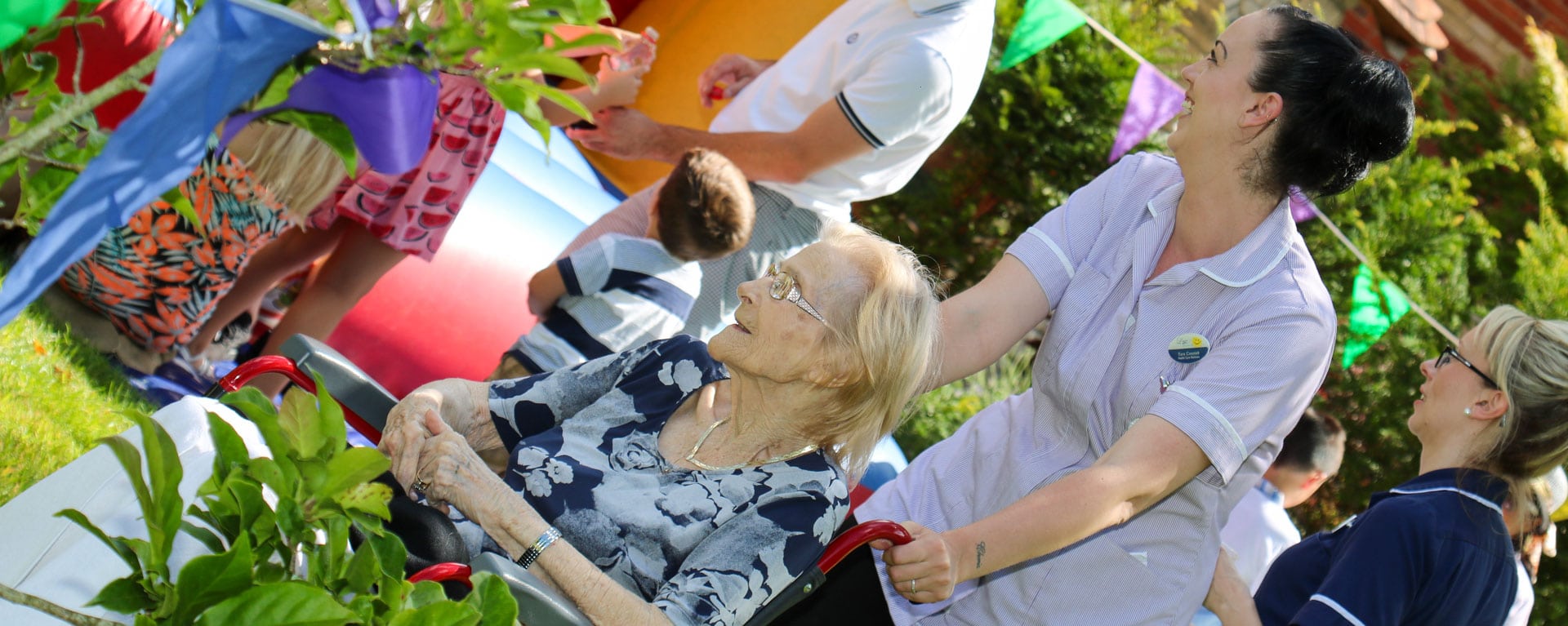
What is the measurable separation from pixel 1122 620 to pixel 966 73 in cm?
150

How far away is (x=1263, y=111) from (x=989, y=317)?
1.92 feet

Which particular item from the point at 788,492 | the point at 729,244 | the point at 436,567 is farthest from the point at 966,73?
the point at 436,567

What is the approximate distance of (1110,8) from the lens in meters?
6.28

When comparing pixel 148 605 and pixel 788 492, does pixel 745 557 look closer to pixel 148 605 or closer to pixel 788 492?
pixel 788 492

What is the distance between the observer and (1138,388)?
2.22 meters

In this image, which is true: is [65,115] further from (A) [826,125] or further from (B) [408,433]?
(A) [826,125]

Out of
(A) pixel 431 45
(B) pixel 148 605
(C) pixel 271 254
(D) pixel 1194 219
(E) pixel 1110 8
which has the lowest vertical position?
(E) pixel 1110 8

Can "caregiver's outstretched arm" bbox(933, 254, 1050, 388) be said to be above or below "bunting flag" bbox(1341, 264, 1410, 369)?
above

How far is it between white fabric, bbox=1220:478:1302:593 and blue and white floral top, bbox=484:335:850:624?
204 cm

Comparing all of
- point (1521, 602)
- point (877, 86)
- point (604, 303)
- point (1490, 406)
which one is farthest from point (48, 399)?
point (1521, 602)

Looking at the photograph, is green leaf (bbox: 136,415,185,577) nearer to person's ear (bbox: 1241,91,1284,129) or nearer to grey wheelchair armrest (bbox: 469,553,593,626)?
grey wheelchair armrest (bbox: 469,553,593,626)

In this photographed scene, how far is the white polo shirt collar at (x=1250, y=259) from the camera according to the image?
7.18 ft

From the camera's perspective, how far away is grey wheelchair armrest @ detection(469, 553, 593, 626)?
1.57m

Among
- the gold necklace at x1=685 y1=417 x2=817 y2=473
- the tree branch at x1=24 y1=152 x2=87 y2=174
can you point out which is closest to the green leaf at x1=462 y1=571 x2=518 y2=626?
the tree branch at x1=24 y1=152 x2=87 y2=174
